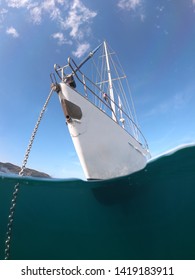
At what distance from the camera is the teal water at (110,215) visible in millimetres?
10384

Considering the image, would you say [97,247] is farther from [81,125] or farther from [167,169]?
[81,125]

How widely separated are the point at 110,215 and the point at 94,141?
637 centimetres

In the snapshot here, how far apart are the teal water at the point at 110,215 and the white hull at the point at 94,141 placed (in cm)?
138

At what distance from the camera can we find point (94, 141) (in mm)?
7117

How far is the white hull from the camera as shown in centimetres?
699

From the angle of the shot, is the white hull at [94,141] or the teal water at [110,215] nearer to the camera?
the white hull at [94,141]

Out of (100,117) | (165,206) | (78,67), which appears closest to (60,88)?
(78,67)

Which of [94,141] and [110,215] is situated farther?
[110,215]

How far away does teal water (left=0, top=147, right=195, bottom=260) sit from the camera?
1038cm

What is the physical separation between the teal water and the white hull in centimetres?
138

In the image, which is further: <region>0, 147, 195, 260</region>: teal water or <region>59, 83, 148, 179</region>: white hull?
<region>0, 147, 195, 260</region>: teal water

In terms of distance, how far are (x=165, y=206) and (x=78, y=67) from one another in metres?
10.5
